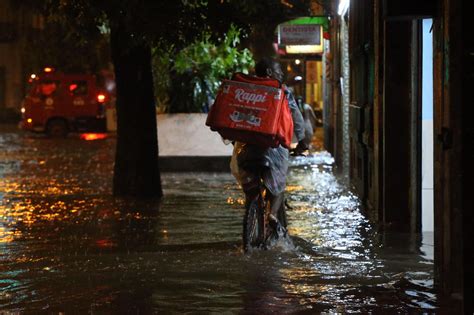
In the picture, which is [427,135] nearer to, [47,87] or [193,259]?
[193,259]

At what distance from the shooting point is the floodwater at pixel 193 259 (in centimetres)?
765

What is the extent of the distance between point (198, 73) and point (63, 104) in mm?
16813

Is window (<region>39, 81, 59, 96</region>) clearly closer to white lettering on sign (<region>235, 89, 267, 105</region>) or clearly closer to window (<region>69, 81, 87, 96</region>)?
window (<region>69, 81, 87, 96</region>)

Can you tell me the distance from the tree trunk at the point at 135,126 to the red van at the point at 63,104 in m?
20.5

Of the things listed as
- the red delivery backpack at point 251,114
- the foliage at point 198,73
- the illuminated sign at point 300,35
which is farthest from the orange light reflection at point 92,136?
the red delivery backpack at point 251,114

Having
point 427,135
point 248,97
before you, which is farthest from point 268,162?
point 427,135

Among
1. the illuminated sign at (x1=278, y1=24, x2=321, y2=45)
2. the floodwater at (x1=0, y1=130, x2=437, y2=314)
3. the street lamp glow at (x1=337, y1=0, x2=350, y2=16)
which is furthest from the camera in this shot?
the illuminated sign at (x1=278, y1=24, x2=321, y2=45)

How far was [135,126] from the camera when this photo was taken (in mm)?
14695

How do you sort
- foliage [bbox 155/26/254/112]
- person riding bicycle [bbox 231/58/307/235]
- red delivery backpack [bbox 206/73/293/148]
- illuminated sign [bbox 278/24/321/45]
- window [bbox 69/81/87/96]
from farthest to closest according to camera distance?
window [bbox 69/81/87/96]
illuminated sign [bbox 278/24/321/45]
foliage [bbox 155/26/254/112]
person riding bicycle [bbox 231/58/307/235]
red delivery backpack [bbox 206/73/293/148]

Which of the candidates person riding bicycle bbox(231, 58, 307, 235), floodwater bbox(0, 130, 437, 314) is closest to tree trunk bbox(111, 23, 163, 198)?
floodwater bbox(0, 130, 437, 314)

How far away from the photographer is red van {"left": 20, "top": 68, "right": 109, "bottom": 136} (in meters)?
34.9

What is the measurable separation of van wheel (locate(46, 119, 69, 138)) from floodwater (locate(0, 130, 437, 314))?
18.8 m

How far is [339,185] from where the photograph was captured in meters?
16.9

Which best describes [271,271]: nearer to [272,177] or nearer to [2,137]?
[272,177]
